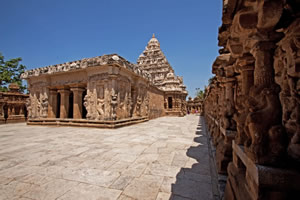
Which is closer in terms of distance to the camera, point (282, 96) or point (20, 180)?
point (282, 96)

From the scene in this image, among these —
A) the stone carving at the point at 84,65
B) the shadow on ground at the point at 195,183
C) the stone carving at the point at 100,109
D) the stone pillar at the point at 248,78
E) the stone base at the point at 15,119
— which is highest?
the stone carving at the point at 84,65

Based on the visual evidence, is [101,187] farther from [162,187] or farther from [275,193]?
[275,193]

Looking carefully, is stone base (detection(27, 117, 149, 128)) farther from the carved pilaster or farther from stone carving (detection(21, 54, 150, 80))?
stone carving (detection(21, 54, 150, 80))

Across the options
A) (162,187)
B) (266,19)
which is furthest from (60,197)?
(266,19)

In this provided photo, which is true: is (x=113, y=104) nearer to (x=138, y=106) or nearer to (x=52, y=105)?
(x=138, y=106)

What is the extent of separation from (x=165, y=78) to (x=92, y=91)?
13.1m

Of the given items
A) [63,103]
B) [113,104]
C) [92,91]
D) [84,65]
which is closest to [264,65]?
[113,104]

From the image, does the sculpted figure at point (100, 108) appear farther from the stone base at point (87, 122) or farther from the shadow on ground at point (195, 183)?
the shadow on ground at point (195, 183)

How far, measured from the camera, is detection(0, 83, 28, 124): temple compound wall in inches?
469

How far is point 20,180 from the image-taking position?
2152 millimetres

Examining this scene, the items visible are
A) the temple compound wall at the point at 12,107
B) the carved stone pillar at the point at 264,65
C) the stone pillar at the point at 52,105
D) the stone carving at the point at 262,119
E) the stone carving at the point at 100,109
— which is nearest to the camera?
the stone carving at the point at 262,119

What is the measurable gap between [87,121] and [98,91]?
6.17 ft

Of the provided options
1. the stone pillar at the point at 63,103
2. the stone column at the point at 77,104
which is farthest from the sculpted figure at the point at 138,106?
the stone pillar at the point at 63,103

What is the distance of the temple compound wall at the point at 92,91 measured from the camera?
294 inches
